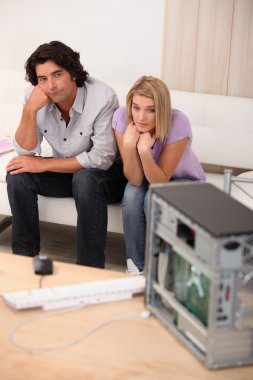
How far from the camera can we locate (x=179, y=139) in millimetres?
3365

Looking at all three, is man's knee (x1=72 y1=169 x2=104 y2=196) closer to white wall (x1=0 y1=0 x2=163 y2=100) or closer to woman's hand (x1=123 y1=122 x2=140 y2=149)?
woman's hand (x1=123 y1=122 x2=140 y2=149)

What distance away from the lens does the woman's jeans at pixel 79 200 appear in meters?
3.42

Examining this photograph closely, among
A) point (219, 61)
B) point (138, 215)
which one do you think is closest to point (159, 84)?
point (138, 215)

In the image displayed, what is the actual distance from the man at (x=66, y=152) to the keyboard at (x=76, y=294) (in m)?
1.25

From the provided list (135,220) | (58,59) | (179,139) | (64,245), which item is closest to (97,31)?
(58,59)

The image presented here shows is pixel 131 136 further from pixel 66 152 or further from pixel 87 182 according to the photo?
pixel 66 152

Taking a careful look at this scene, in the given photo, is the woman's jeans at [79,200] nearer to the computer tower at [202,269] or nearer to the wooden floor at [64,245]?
the wooden floor at [64,245]

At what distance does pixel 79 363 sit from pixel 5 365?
17cm

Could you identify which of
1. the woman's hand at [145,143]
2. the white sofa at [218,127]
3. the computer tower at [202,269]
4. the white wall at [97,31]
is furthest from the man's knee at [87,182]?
the computer tower at [202,269]

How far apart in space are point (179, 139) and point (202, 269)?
1.61 metres

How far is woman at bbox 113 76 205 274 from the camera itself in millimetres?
3324

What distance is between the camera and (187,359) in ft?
6.08

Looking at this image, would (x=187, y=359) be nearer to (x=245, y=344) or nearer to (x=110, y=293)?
(x=245, y=344)

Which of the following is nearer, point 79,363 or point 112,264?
point 79,363
